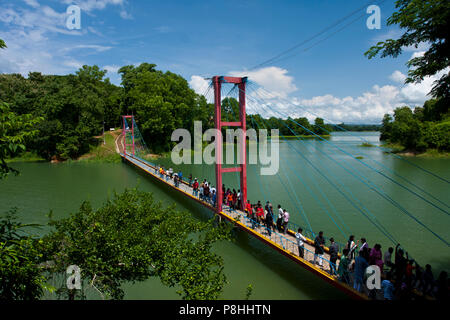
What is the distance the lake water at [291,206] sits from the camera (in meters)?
8.98

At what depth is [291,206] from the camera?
17.0 metres

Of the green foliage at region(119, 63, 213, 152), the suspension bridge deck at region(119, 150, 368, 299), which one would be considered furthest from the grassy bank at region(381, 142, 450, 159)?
the suspension bridge deck at region(119, 150, 368, 299)

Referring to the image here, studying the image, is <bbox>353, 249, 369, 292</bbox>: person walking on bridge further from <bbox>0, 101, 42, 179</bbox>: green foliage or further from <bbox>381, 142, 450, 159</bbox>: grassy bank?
<bbox>381, 142, 450, 159</bbox>: grassy bank

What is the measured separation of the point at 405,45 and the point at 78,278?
8.96 meters

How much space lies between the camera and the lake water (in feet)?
29.5

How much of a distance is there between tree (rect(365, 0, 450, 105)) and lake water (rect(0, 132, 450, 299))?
88.7 inches

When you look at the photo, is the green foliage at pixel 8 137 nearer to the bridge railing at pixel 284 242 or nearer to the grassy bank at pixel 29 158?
the bridge railing at pixel 284 242

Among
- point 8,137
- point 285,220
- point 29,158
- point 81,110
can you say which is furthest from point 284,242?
point 29,158

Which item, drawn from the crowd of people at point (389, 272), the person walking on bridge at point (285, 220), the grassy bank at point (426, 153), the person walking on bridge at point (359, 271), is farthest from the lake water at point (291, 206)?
the grassy bank at point (426, 153)

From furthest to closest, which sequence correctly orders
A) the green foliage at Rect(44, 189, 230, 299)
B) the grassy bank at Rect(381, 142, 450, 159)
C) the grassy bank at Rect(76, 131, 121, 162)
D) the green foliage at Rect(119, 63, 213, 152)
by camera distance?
the grassy bank at Rect(381, 142, 450, 159)
the green foliage at Rect(119, 63, 213, 152)
the grassy bank at Rect(76, 131, 121, 162)
the green foliage at Rect(44, 189, 230, 299)

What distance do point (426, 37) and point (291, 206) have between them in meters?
12.0

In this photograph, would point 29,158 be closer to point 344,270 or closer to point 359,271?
point 344,270
